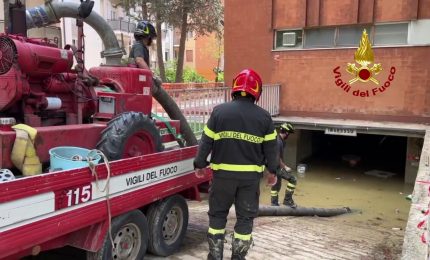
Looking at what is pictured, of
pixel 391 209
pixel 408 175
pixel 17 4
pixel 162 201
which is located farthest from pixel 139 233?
pixel 408 175

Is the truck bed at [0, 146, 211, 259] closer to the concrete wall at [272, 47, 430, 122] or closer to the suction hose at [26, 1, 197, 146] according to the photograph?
the suction hose at [26, 1, 197, 146]

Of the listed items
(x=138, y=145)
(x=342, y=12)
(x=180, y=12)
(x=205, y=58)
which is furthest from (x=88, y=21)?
(x=205, y=58)

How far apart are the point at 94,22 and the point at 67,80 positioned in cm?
103

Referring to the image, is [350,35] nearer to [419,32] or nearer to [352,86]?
[352,86]

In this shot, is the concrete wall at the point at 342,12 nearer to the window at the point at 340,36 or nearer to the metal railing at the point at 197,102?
the window at the point at 340,36

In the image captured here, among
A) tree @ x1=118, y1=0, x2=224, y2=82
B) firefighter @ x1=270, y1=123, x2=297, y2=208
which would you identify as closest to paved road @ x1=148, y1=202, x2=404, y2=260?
firefighter @ x1=270, y1=123, x2=297, y2=208

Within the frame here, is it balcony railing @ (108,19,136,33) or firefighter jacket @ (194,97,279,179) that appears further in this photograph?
balcony railing @ (108,19,136,33)

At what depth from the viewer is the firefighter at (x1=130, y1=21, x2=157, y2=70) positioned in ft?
17.9

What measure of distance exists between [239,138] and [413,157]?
408 inches

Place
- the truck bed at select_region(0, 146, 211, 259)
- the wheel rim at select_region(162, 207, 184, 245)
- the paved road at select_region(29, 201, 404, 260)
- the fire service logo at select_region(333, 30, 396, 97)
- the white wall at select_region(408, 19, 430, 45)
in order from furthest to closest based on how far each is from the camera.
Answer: the fire service logo at select_region(333, 30, 396, 97), the white wall at select_region(408, 19, 430, 45), the paved road at select_region(29, 201, 404, 260), the wheel rim at select_region(162, 207, 184, 245), the truck bed at select_region(0, 146, 211, 259)

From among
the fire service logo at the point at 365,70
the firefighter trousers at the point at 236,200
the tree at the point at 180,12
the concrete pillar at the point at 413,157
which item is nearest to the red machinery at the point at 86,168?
the firefighter trousers at the point at 236,200

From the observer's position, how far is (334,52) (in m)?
13.6

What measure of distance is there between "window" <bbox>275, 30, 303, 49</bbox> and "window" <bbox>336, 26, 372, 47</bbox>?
50.7 inches

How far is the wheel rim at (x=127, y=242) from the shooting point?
367cm
